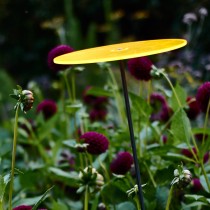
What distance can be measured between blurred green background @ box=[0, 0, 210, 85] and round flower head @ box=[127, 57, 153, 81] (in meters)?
3.30

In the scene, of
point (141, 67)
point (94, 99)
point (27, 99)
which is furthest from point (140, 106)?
point (94, 99)

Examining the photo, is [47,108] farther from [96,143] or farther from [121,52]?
[121,52]

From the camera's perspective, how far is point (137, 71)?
1.14 m

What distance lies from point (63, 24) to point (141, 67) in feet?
11.5

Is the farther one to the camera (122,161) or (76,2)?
(76,2)

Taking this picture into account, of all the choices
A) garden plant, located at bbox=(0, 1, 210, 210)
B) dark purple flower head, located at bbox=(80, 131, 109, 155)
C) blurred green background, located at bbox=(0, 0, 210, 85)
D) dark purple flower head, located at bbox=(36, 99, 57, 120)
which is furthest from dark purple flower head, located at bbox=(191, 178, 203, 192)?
blurred green background, located at bbox=(0, 0, 210, 85)

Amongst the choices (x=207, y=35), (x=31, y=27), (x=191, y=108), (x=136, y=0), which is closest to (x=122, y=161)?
(x=191, y=108)

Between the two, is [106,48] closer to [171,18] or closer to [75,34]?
[75,34]

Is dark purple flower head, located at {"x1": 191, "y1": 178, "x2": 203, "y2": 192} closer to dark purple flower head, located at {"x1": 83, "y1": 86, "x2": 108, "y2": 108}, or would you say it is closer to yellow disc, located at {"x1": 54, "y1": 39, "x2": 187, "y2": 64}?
yellow disc, located at {"x1": 54, "y1": 39, "x2": 187, "y2": 64}

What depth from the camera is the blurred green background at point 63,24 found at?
4.64m

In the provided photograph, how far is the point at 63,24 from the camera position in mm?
4570

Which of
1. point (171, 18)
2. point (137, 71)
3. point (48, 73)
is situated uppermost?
point (137, 71)

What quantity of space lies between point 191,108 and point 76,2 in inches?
145

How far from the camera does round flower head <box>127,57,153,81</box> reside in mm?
1129
